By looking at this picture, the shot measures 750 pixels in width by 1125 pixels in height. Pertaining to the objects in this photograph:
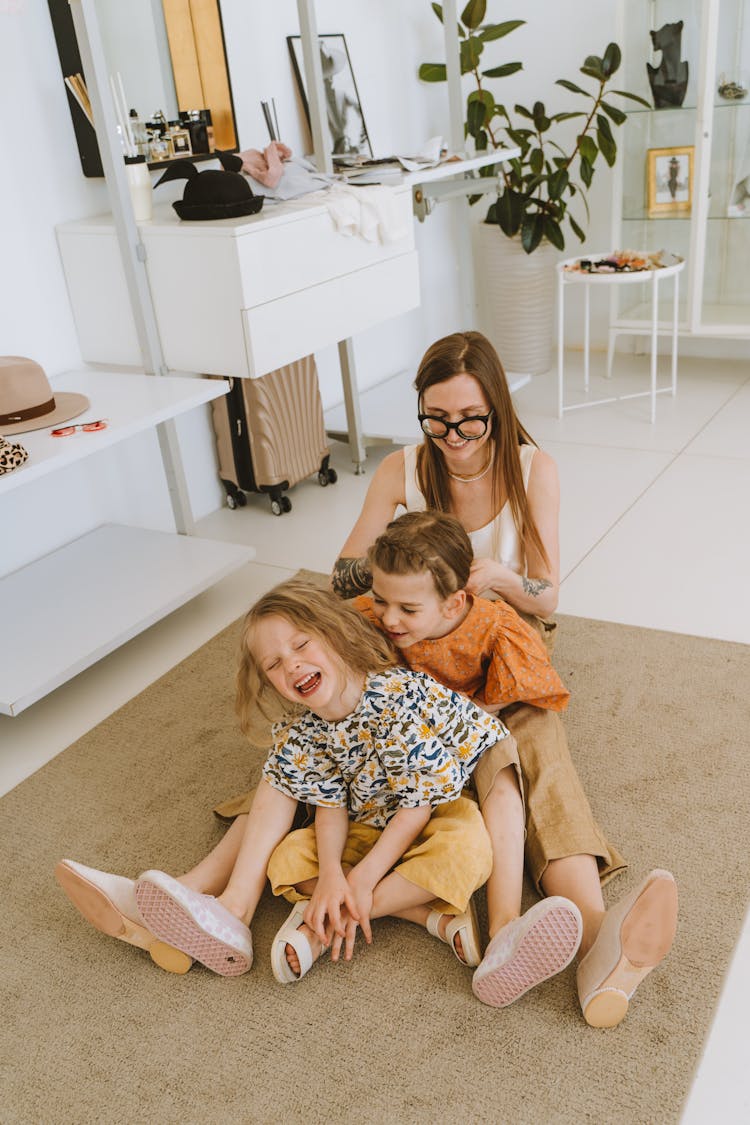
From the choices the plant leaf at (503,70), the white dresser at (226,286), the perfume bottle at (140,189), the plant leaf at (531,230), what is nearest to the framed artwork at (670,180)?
the plant leaf at (531,230)

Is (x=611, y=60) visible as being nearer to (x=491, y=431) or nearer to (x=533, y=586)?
(x=491, y=431)

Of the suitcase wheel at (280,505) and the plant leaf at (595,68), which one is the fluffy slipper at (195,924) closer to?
the suitcase wheel at (280,505)

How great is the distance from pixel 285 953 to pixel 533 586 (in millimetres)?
780

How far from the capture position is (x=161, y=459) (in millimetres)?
3049

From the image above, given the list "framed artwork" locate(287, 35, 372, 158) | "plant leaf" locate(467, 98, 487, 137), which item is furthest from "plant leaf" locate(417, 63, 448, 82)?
"framed artwork" locate(287, 35, 372, 158)

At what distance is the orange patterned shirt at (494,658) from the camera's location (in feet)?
5.70

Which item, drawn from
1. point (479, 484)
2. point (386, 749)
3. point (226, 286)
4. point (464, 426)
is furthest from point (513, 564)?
point (226, 286)

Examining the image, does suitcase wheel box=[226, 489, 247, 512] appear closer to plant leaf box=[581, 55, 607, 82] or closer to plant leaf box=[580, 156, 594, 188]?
plant leaf box=[580, 156, 594, 188]

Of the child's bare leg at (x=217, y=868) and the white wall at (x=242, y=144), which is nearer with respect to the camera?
the child's bare leg at (x=217, y=868)

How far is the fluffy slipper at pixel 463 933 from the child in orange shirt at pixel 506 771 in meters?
0.03

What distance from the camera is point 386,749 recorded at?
1.51 metres

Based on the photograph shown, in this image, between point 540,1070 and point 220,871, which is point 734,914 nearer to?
point 540,1070

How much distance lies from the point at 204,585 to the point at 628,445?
1659mm

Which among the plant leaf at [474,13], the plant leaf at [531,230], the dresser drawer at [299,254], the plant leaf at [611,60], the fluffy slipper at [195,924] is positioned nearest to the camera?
the fluffy slipper at [195,924]
